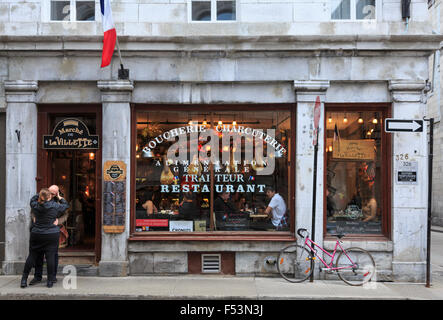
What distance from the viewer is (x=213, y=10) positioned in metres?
10.0

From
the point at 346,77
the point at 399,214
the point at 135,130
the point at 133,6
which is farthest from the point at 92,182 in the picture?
the point at 399,214

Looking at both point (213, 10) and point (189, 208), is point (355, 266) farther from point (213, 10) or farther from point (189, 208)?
point (213, 10)

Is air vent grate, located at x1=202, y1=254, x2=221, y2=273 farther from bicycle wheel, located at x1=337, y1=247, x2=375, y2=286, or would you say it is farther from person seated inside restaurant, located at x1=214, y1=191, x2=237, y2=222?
bicycle wheel, located at x1=337, y1=247, x2=375, y2=286

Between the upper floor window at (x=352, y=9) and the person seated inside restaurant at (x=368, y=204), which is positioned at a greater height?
the upper floor window at (x=352, y=9)

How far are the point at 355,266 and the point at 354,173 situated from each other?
7.63ft

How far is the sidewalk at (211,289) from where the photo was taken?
776 centimetres

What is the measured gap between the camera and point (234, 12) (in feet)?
33.0

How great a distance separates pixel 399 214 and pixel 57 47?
9.04 m

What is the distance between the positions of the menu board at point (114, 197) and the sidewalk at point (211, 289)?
1.24 meters

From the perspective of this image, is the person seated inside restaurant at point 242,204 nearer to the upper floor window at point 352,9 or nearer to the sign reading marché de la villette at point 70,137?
the sign reading marché de la villette at point 70,137

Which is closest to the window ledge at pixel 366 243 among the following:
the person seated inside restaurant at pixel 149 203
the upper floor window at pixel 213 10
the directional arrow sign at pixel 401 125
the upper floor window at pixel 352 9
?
the directional arrow sign at pixel 401 125

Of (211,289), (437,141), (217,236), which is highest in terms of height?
(437,141)

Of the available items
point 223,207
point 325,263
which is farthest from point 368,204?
point 223,207

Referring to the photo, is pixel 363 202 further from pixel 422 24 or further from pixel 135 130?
pixel 135 130
